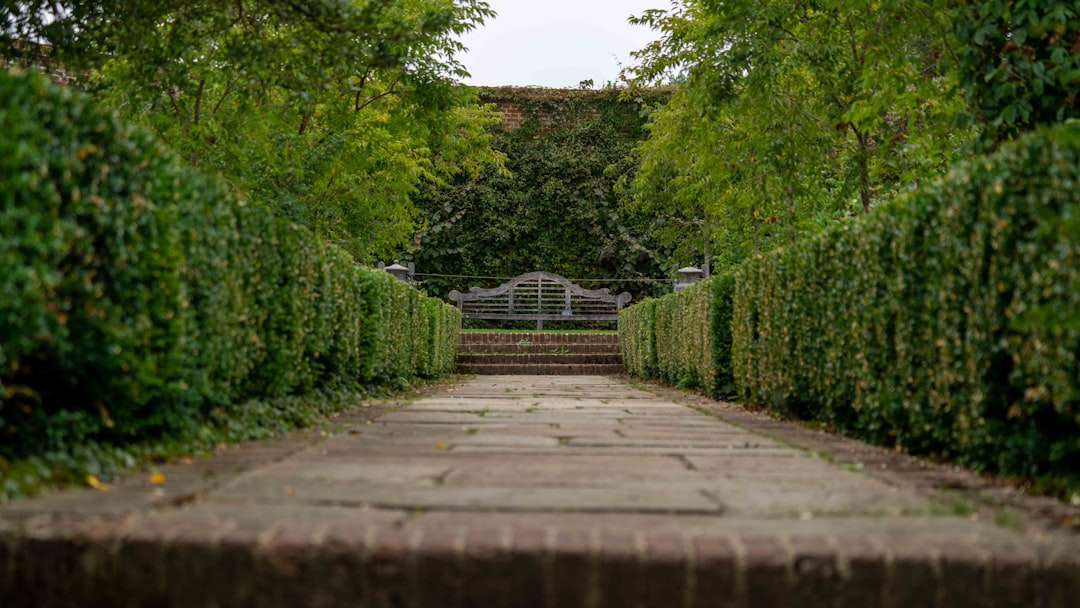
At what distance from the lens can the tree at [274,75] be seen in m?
6.76

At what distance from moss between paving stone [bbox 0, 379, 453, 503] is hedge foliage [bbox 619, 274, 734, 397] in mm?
3441

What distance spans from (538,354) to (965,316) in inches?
525

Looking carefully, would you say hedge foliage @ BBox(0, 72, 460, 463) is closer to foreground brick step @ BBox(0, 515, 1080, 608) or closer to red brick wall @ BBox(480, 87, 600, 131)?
foreground brick step @ BBox(0, 515, 1080, 608)

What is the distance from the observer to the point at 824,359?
5840 mm

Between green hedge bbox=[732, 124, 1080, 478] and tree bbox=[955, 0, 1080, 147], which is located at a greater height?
tree bbox=[955, 0, 1080, 147]

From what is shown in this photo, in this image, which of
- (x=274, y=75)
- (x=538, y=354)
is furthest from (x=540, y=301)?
(x=274, y=75)

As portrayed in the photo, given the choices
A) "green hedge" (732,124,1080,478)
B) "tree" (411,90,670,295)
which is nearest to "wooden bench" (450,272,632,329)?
"tree" (411,90,670,295)

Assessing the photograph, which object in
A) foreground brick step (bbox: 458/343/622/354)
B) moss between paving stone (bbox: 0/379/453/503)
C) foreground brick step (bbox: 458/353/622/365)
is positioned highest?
foreground brick step (bbox: 458/343/622/354)

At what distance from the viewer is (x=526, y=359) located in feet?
54.7

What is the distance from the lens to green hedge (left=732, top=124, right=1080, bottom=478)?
120 inches

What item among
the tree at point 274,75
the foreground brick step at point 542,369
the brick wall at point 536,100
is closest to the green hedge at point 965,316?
the tree at point 274,75

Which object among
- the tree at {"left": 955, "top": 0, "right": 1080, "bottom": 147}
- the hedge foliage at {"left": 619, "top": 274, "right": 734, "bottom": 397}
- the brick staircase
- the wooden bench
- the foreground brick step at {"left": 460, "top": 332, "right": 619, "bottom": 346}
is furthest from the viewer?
the wooden bench

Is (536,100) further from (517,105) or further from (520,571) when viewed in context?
(520,571)

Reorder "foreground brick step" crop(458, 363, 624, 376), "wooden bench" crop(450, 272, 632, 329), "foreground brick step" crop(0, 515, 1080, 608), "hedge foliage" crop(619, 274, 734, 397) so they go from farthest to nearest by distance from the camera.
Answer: "wooden bench" crop(450, 272, 632, 329) → "foreground brick step" crop(458, 363, 624, 376) → "hedge foliage" crop(619, 274, 734, 397) → "foreground brick step" crop(0, 515, 1080, 608)
